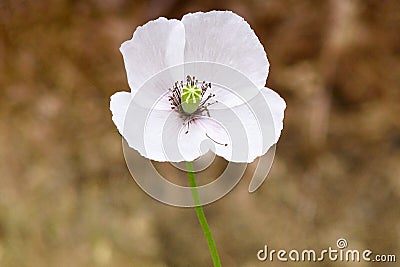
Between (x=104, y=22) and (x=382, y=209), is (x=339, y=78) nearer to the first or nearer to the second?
(x=382, y=209)

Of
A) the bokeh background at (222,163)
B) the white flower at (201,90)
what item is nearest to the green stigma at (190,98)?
the white flower at (201,90)

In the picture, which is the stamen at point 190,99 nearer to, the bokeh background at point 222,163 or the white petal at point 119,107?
the white petal at point 119,107

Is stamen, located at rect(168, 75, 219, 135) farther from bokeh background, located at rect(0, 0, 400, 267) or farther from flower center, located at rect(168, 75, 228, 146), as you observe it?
bokeh background, located at rect(0, 0, 400, 267)

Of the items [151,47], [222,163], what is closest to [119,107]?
[151,47]

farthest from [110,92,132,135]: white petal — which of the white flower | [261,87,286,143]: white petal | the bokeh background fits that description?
the bokeh background

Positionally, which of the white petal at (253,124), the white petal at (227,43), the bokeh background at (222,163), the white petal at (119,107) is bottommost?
→ the white petal at (119,107)

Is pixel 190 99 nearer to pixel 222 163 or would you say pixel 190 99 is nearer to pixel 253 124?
pixel 253 124
